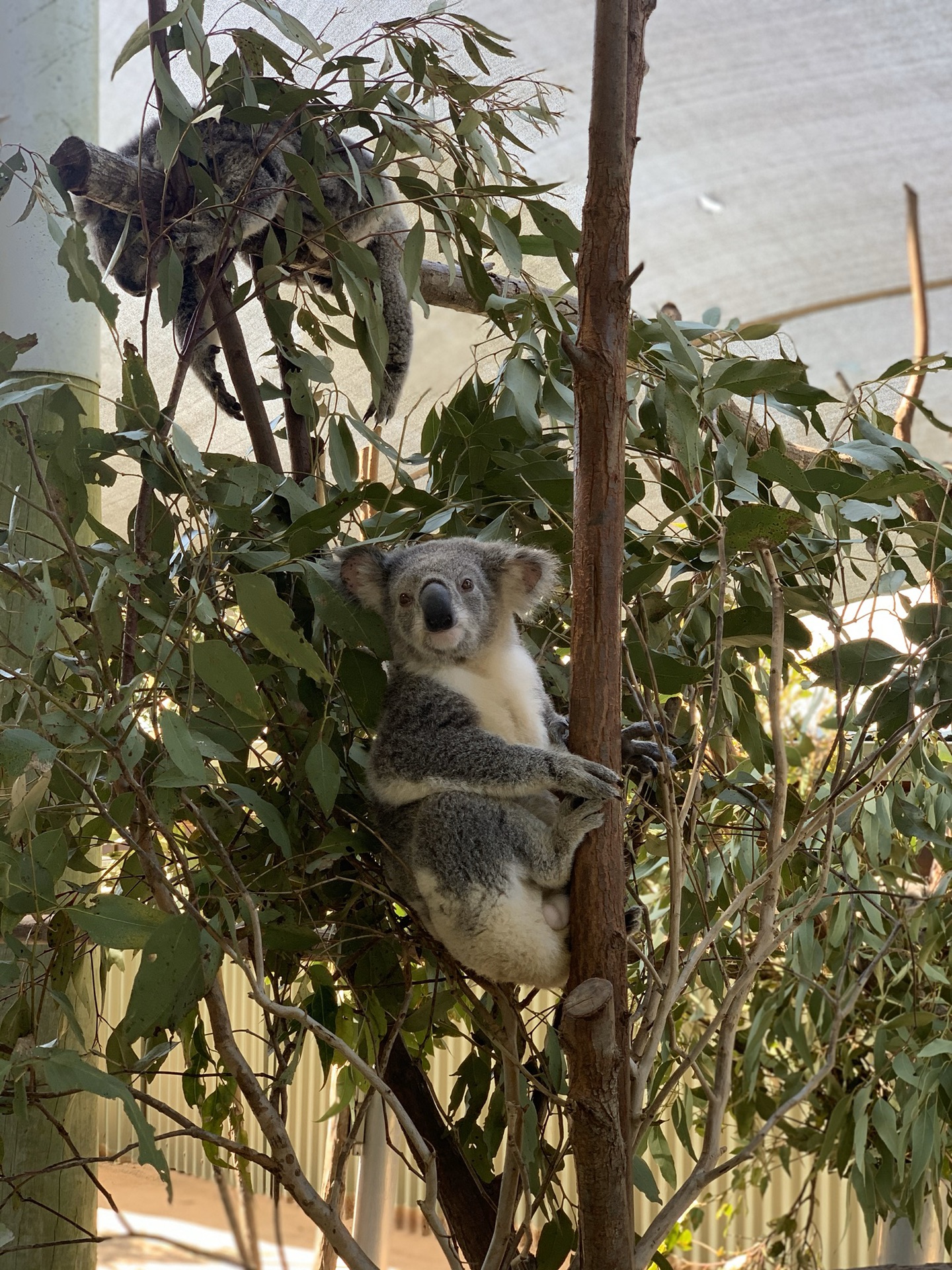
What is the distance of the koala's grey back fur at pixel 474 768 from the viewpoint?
4.64ft

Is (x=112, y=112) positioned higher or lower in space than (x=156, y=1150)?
higher

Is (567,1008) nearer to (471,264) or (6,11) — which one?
(471,264)

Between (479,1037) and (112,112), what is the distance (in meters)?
2.45

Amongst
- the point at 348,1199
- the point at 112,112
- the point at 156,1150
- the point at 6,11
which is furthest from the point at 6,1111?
the point at 348,1199

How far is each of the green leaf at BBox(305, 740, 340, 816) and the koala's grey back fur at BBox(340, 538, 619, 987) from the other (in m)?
0.15

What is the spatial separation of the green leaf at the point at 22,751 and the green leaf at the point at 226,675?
0.51ft

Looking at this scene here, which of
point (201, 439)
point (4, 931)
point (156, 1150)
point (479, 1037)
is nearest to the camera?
point (156, 1150)

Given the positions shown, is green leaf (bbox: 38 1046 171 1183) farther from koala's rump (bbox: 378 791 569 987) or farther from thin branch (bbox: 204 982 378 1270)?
koala's rump (bbox: 378 791 569 987)

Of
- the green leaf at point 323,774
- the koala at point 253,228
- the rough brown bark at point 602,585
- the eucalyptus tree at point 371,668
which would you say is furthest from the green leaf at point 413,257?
the green leaf at point 323,774

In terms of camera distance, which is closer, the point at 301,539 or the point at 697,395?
the point at 301,539

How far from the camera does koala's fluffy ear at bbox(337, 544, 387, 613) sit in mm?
1573

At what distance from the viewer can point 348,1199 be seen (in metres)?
4.00

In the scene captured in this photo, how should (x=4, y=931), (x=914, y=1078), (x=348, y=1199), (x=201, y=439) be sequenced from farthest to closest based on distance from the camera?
(x=348, y=1199) < (x=201, y=439) < (x=914, y=1078) < (x=4, y=931)

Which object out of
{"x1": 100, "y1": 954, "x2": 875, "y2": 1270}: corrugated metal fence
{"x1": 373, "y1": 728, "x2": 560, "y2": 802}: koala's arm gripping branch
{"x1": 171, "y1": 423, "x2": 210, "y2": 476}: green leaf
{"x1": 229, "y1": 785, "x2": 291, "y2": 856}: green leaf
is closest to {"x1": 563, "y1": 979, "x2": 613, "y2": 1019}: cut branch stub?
{"x1": 373, "y1": 728, "x2": 560, "y2": 802}: koala's arm gripping branch
